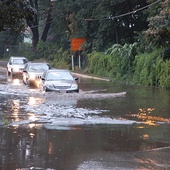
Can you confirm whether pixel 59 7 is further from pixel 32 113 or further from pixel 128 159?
pixel 128 159

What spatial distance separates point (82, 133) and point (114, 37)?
121 ft

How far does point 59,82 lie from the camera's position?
993 inches

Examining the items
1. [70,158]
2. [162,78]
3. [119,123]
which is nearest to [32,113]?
[119,123]

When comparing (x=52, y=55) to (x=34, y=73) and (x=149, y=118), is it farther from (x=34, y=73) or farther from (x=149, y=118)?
(x=149, y=118)

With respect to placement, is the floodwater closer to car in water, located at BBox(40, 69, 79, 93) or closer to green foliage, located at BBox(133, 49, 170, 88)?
car in water, located at BBox(40, 69, 79, 93)

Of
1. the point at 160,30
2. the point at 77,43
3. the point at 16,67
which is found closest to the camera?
the point at 160,30

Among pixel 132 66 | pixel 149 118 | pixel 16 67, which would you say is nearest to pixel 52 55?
pixel 16 67

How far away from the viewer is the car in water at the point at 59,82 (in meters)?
24.8

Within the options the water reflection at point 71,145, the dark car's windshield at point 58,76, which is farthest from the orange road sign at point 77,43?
the water reflection at point 71,145

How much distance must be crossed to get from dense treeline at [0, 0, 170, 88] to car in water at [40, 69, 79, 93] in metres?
3.54

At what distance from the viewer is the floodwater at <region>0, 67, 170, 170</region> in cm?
970

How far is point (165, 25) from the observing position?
2512 cm

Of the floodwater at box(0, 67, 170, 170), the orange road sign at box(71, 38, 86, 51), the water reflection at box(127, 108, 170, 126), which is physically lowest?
the water reflection at box(127, 108, 170, 126)

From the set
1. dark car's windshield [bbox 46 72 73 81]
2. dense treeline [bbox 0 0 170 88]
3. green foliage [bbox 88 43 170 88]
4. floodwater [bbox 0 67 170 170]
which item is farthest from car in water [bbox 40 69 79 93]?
green foliage [bbox 88 43 170 88]
